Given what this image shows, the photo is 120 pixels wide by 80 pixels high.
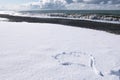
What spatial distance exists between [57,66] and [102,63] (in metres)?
1.44

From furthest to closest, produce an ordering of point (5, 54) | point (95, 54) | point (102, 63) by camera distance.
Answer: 1. point (95, 54)
2. point (5, 54)
3. point (102, 63)

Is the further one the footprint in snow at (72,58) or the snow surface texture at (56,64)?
the footprint in snow at (72,58)

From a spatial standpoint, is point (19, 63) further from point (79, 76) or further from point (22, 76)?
point (79, 76)

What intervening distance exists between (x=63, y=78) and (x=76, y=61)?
139 cm

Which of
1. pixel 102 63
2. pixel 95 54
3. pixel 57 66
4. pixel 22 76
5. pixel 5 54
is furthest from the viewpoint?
pixel 95 54

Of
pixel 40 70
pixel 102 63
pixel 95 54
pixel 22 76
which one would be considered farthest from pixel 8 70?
pixel 95 54

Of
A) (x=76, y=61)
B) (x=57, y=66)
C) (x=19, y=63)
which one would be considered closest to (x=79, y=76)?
(x=57, y=66)

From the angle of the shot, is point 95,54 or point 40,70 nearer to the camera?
point 40,70

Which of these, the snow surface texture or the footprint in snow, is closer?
the snow surface texture

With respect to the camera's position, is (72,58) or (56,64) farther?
(72,58)

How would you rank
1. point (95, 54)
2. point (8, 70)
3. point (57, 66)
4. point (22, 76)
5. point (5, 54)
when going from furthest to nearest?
1. point (95, 54)
2. point (5, 54)
3. point (57, 66)
4. point (8, 70)
5. point (22, 76)

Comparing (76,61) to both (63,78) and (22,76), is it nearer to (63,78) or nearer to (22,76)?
(63,78)

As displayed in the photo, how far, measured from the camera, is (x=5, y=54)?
18.5 feet

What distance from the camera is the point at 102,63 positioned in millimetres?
5211
